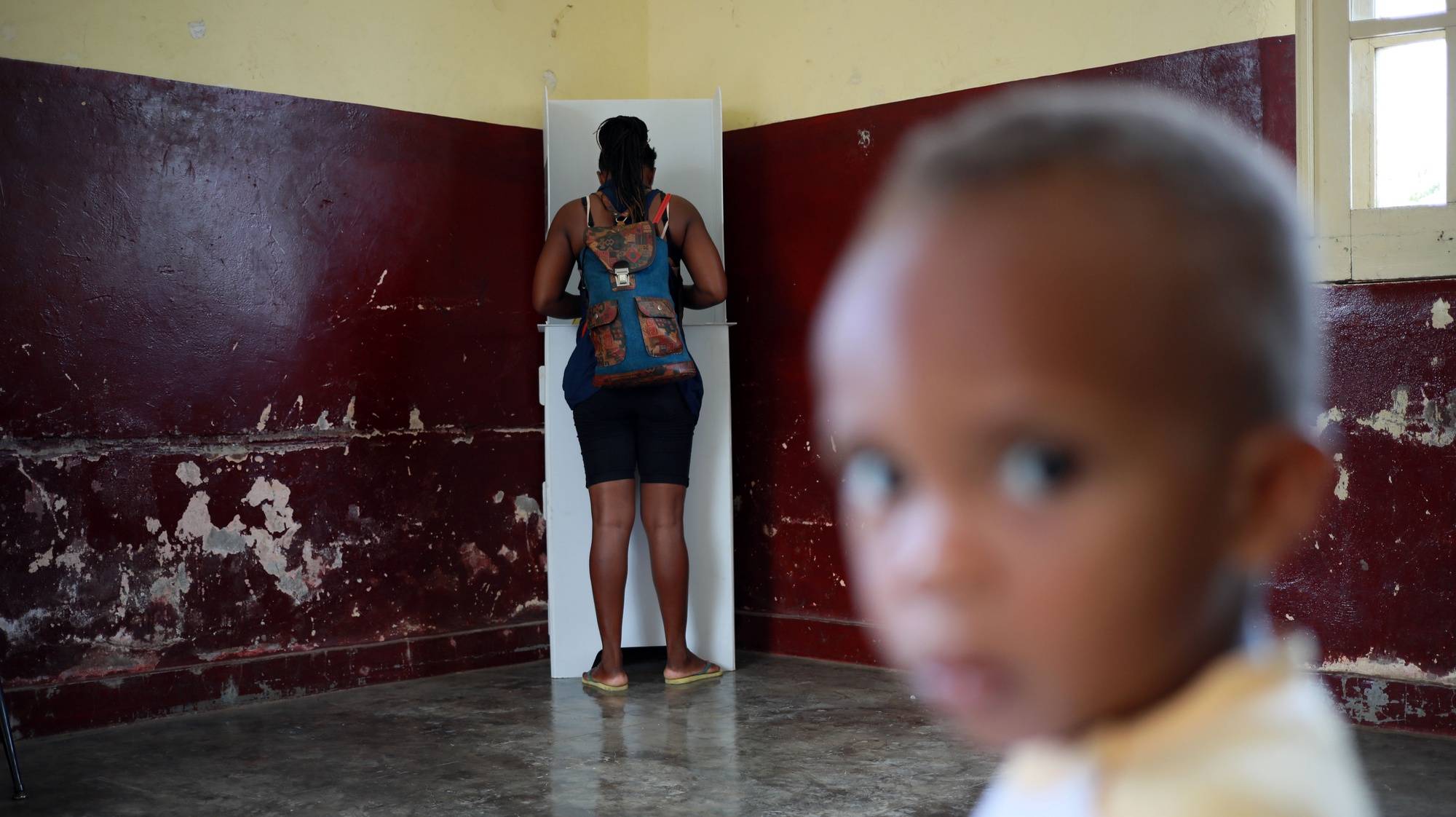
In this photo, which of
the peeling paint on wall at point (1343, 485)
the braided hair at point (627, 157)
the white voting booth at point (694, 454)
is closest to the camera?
the peeling paint on wall at point (1343, 485)

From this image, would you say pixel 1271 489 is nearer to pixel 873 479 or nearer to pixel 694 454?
pixel 873 479

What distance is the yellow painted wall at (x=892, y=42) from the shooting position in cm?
368

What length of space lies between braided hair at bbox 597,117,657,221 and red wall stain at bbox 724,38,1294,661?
75cm

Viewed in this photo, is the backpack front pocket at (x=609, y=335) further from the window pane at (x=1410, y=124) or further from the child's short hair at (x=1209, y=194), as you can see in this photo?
the child's short hair at (x=1209, y=194)

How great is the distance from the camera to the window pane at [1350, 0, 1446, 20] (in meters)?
3.21

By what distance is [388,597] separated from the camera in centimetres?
427

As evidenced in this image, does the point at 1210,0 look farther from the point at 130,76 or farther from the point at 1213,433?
the point at 1213,433

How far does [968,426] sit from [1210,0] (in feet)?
12.2

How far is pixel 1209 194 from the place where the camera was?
306 mm

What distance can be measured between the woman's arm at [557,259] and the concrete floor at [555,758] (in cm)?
124

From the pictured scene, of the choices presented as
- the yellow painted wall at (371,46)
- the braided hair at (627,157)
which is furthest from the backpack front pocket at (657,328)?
the yellow painted wall at (371,46)

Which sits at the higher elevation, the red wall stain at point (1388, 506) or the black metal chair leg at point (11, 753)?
the red wall stain at point (1388, 506)

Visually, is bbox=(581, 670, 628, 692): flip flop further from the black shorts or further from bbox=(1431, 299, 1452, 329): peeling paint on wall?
bbox=(1431, 299, 1452, 329): peeling paint on wall

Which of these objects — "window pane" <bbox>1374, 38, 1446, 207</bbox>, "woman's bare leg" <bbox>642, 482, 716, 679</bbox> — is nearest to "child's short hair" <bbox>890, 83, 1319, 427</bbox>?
"window pane" <bbox>1374, 38, 1446, 207</bbox>
